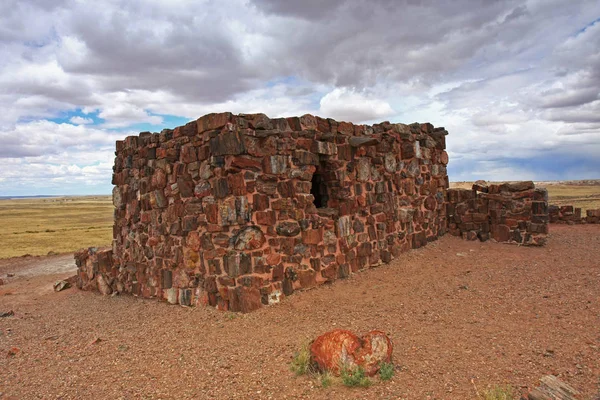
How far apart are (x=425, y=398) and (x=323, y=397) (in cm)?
103

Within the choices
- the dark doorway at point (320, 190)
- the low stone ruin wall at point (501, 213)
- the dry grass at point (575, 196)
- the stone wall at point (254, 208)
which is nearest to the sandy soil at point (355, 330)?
the stone wall at point (254, 208)

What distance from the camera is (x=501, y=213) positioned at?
1166 cm

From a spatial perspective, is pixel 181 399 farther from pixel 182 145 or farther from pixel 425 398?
pixel 182 145

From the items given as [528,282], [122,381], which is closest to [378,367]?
[122,381]

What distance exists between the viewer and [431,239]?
462 inches

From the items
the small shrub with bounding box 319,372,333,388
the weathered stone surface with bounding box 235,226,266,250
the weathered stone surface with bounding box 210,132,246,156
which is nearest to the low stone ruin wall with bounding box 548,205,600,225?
the weathered stone surface with bounding box 235,226,266,250

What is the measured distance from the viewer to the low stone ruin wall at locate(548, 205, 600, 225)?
640 inches

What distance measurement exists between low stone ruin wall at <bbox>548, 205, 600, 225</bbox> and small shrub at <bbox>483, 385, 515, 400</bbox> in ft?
49.3

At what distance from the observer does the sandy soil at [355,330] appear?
469cm

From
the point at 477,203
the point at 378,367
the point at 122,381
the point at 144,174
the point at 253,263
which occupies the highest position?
the point at 144,174

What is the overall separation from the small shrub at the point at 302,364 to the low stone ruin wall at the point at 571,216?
612 inches

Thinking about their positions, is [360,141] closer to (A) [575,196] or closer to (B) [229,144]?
(B) [229,144]

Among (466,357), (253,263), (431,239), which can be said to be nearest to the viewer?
(466,357)

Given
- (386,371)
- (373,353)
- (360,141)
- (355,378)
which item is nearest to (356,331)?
(373,353)
